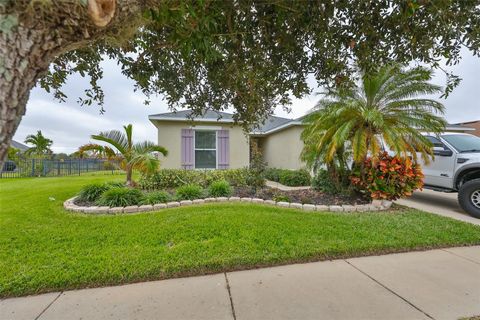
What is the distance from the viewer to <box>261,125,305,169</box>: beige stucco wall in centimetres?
1138

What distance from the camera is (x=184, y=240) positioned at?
3.75m

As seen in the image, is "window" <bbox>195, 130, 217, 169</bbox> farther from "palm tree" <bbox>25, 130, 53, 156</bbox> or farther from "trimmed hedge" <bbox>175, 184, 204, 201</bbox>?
"palm tree" <bbox>25, 130, 53, 156</bbox>

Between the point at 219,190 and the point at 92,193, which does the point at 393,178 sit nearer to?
the point at 219,190

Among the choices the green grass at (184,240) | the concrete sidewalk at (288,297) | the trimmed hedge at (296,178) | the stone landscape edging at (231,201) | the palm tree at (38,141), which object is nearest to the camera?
the concrete sidewalk at (288,297)

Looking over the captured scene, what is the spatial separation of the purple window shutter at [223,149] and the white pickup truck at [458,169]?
722 cm

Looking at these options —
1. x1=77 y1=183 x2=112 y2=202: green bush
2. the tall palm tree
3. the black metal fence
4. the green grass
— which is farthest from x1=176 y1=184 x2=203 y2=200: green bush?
the black metal fence

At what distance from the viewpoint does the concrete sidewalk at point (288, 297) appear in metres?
2.28

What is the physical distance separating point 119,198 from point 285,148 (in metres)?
8.66

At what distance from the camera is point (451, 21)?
7.98ft

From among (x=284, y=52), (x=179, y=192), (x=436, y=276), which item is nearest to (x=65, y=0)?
(x=284, y=52)

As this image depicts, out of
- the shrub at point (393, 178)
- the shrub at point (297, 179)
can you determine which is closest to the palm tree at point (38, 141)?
the shrub at point (297, 179)

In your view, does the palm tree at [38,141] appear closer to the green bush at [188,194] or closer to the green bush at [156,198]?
the green bush at [156,198]

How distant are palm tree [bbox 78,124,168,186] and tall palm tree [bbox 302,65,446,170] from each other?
5.03 m

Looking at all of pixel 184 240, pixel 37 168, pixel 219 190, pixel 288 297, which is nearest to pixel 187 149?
pixel 219 190
